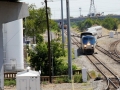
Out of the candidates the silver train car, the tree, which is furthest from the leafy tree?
the tree

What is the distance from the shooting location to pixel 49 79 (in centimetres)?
2817

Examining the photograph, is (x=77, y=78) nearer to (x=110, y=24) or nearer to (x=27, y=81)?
(x=27, y=81)

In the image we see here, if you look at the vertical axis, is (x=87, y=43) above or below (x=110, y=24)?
below

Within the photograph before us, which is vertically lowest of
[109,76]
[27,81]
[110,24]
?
[109,76]

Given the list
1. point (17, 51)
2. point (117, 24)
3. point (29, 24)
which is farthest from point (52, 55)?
point (117, 24)

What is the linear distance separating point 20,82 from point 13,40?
15578 millimetres

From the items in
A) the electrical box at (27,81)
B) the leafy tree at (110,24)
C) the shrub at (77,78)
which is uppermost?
the leafy tree at (110,24)

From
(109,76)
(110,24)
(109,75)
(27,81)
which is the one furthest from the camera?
(110,24)

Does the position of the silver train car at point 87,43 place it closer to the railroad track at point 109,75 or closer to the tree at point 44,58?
the railroad track at point 109,75

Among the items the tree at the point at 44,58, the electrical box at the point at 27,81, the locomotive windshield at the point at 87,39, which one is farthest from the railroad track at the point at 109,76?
the locomotive windshield at the point at 87,39

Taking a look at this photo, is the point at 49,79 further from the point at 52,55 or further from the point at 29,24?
the point at 29,24

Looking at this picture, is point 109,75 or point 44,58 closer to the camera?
point 109,75

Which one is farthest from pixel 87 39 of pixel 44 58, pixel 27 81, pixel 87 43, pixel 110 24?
pixel 110 24

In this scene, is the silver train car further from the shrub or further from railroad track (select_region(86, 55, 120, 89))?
the shrub
